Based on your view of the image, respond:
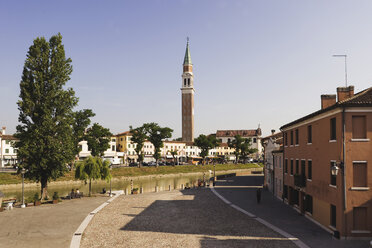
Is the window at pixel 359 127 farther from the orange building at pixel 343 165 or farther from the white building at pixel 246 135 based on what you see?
the white building at pixel 246 135

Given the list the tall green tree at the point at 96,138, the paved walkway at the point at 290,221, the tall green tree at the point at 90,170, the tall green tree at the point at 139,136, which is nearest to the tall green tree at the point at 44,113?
the tall green tree at the point at 90,170

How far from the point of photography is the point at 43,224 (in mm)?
22812

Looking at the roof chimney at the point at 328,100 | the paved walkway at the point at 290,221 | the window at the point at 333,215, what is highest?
the roof chimney at the point at 328,100

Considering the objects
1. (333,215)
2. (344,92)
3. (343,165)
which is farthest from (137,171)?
(343,165)

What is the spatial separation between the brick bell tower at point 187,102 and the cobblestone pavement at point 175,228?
394 ft

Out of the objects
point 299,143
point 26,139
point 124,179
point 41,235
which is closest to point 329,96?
point 299,143

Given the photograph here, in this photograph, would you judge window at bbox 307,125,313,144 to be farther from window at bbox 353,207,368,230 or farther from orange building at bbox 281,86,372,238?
window at bbox 353,207,368,230

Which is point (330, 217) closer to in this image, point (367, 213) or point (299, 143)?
point (367, 213)

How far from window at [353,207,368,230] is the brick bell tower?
5221 inches

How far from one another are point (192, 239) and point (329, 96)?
16676mm

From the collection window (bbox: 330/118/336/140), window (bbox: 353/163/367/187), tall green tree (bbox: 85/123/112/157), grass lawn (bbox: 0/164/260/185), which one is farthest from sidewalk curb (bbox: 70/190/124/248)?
tall green tree (bbox: 85/123/112/157)

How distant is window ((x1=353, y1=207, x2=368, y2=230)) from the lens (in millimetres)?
19344

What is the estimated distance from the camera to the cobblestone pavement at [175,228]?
18.6m

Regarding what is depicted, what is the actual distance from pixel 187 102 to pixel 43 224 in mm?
135224
